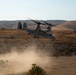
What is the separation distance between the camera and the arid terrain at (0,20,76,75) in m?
42.3

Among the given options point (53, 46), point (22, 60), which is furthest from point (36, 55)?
point (53, 46)

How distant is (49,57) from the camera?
54562 millimetres

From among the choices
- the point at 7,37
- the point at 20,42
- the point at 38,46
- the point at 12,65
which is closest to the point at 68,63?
the point at 12,65

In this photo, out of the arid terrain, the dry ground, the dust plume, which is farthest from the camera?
the dry ground

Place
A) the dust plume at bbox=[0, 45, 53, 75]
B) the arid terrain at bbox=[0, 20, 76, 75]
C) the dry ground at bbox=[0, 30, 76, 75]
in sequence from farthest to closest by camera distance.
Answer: the dry ground at bbox=[0, 30, 76, 75]
the arid terrain at bbox=[0, 20, 76, 75]
the dust plume at bbox=[0, 45, 53, 75]

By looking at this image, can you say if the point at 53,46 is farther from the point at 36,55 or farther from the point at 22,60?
the point at 22,60

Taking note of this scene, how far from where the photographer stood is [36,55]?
5622 cm

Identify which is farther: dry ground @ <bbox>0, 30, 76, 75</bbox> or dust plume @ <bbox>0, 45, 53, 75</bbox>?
dry ground @ <bbox>0, 30, 76, 75</bbox>

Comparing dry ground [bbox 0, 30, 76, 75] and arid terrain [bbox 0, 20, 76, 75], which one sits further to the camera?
dry ground [bbox 0, 30, 76, 75]

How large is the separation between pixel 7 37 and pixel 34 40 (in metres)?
8.98

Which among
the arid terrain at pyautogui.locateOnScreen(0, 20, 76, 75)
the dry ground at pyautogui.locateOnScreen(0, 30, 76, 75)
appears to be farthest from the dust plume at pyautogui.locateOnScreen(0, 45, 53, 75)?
the dry ground at pyautogui.locateOnScreen(0, 30, 76, 75)

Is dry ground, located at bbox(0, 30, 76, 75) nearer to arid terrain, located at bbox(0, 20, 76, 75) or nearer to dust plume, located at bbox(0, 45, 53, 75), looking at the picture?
arid terrain, located at bbox(0, 20, 76, 75)

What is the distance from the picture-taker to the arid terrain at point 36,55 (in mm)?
42344

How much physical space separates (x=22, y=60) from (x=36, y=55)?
645 cm
